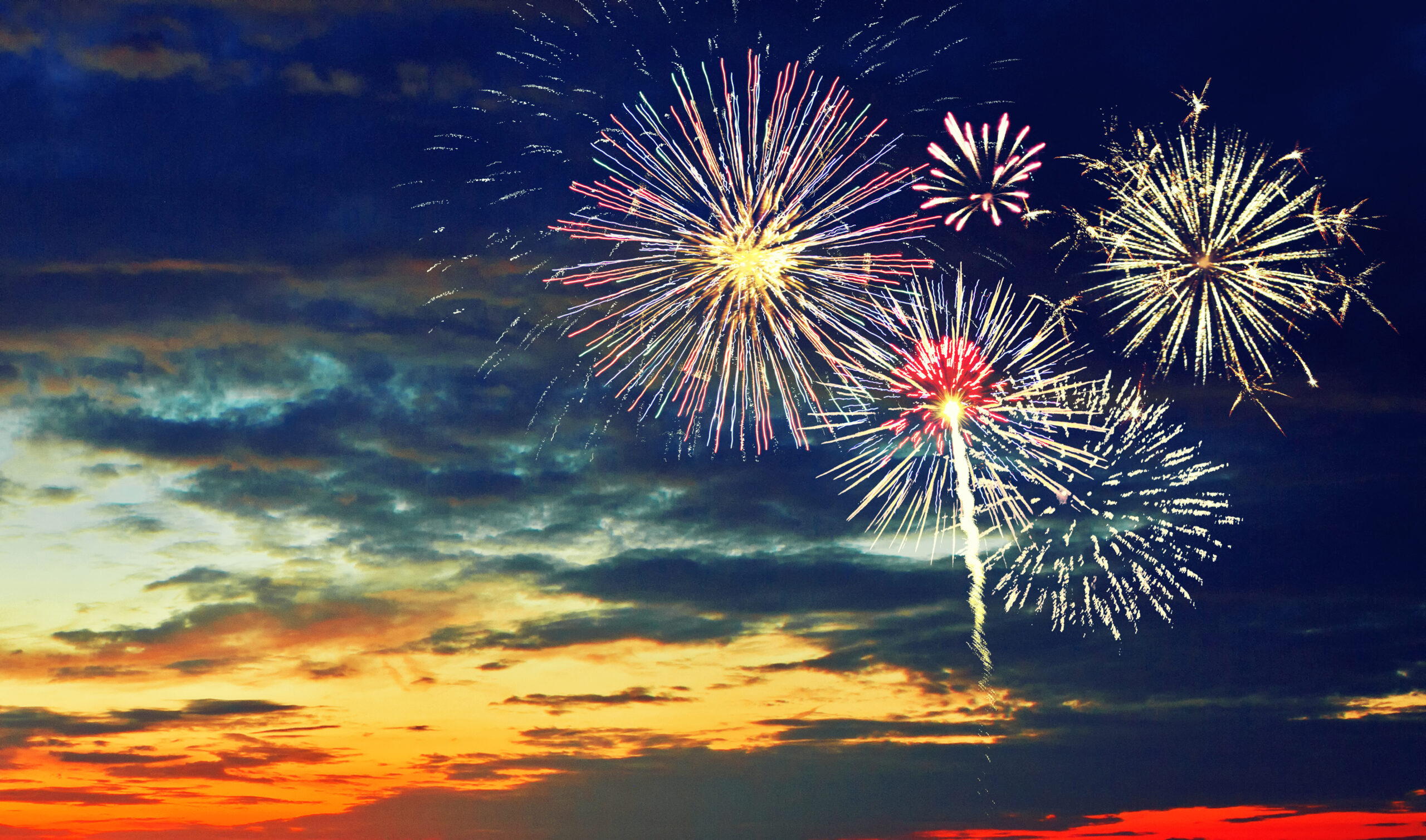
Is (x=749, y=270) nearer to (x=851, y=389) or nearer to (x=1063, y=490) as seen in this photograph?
(x=851, y=389)

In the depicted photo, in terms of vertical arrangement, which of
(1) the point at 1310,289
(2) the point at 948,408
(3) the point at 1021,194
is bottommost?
(2) the point at 948,408

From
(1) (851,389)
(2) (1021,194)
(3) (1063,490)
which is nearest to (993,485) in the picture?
(3) (1063,490)

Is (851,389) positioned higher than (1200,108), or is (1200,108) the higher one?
(1200,108)

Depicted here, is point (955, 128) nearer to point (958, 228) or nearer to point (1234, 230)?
point (958, 228)

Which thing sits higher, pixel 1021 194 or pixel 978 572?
pixel 1021 194

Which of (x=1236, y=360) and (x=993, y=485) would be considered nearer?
(x=1236, y=360)

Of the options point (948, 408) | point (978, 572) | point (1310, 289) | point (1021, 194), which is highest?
point (1021, 194)

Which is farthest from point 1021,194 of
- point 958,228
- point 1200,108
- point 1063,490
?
point 1063,490
